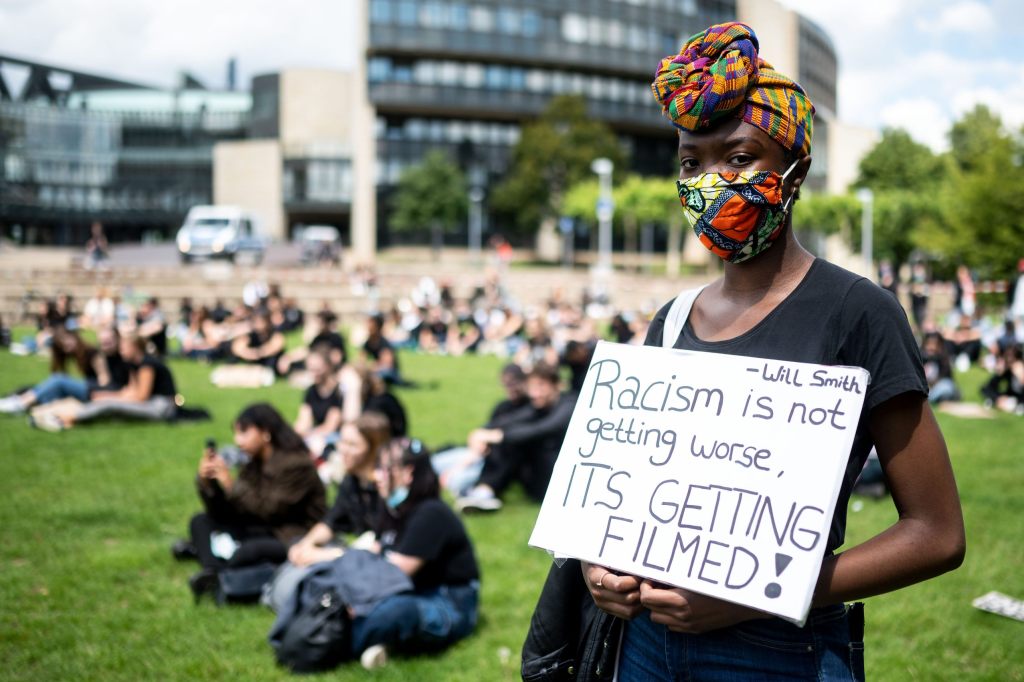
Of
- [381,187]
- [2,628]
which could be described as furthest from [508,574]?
[381,187]

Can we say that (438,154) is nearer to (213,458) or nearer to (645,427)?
(213,458)

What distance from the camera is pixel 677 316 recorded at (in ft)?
7.82

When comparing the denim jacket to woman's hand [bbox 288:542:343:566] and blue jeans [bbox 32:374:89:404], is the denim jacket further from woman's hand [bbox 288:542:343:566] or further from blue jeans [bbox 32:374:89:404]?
blue jeans [bbox 32:374:89:404]

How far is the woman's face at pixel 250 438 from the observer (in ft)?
22.7

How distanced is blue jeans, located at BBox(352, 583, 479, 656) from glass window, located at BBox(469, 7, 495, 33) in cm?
6655

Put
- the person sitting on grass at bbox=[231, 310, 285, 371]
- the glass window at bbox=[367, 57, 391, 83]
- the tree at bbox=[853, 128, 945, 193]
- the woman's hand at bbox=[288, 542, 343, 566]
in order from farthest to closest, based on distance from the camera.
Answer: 1. the tree at bbox=[853, 128, 945, 193]
2. the glass window at bbox=[367, 57, 391, 83]
3. the person sitting on grass at bbox=[231, 310, 285, 371]
4. the woman's hand at bbox=[288, 542, 343, 566]

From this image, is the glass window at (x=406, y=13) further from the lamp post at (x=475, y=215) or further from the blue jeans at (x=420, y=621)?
the blue jeans at (x=420, y=621)

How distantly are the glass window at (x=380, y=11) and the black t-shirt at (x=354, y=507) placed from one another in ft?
211

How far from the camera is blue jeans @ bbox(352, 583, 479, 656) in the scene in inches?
214

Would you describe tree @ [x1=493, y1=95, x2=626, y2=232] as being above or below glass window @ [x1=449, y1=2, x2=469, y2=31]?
below

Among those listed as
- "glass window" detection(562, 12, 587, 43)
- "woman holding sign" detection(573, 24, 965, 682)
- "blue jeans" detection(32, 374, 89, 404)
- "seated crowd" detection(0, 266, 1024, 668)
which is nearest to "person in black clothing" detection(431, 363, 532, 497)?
"seated crowd" detection(0, 266, 1024, 668)

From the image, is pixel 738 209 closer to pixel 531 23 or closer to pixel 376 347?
pixel 376 347

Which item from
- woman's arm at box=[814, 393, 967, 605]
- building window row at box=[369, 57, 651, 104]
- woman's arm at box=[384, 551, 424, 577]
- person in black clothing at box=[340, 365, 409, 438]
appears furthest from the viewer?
building window row at box=[369, 57, 651, 104]

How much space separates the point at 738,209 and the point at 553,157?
62.7 metres
